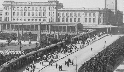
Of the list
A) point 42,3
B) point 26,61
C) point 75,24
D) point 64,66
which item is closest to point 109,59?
point 64,66

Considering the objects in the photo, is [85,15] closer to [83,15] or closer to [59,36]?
[83,15]

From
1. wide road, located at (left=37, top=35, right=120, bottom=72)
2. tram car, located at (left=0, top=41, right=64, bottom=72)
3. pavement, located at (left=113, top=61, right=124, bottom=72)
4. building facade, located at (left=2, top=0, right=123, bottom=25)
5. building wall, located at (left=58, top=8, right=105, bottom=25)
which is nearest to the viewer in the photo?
tram car, located at (left=0, top=41, right=64, bottom=72)

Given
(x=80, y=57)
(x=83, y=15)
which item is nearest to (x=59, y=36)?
(x=83, y=15)

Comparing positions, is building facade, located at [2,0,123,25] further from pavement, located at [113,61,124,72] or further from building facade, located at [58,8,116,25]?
pavement, located at [113,61,124,72]

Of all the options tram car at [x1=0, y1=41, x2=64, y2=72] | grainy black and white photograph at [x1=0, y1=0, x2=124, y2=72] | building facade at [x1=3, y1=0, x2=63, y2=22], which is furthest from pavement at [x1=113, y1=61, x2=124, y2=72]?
building facade at [x1=3, y1=0, x2=63, y2=22]

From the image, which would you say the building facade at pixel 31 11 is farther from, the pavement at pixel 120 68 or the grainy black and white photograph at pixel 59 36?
the pavement at pixel 120 68

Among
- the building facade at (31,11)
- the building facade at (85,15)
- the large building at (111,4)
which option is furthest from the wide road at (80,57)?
the large building at (111,4)

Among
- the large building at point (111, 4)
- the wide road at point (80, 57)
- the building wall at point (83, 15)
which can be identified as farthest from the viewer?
the large building at point (111, 4)
